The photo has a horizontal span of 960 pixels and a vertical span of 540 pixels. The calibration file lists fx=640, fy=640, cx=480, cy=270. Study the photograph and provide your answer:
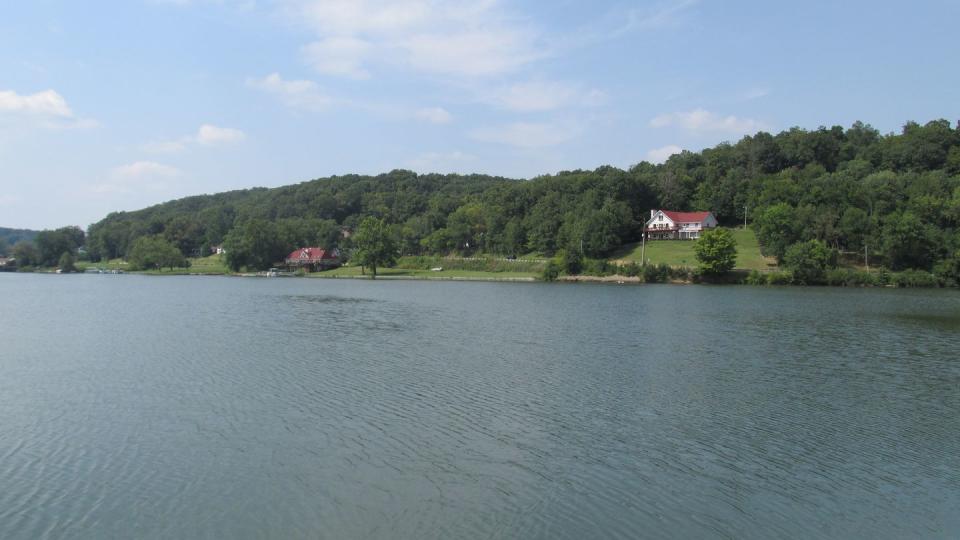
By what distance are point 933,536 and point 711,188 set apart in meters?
123

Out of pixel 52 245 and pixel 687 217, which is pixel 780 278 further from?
pixel 52 245

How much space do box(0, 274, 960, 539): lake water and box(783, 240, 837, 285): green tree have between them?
5148 centimetres

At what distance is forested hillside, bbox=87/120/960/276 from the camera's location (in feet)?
282

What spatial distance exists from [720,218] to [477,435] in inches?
4682

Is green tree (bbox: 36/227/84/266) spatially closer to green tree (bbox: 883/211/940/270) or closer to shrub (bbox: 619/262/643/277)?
shrub (bbox: 619/262/643/277)

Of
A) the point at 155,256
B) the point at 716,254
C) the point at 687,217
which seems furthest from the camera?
the point at 155,256

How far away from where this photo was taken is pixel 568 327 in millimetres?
36719

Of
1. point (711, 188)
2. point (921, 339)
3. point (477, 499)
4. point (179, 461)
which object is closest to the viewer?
point (477, 499)

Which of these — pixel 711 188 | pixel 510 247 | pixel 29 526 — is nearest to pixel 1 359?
pixel 29 526

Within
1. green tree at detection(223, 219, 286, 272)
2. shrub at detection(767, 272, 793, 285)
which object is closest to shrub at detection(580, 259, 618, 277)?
shrub at detection(767, 272, 793, 285)

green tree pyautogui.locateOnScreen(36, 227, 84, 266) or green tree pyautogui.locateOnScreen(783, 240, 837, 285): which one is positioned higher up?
green tree pyautogui.locateOnScreen(36, 227, 84, 266)

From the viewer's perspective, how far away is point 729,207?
4779 inches

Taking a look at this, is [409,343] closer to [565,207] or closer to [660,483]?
[660,483]

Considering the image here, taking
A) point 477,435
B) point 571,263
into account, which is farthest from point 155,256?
point 477,435
